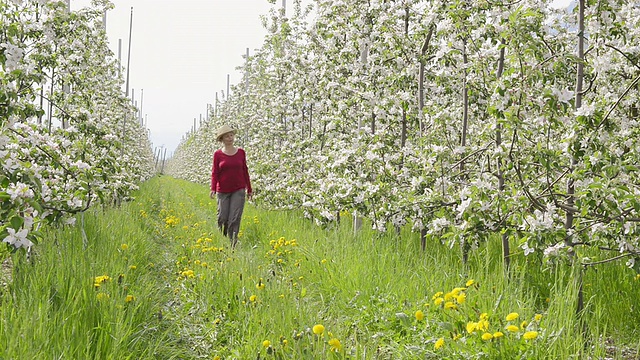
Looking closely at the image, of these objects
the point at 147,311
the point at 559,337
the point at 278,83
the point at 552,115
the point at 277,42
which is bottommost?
the point at 147,311

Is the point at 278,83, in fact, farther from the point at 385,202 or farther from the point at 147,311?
the point at 147,311

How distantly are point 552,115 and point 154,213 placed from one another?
11.9 metres

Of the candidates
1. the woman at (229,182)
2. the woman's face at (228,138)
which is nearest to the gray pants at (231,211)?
the woman at (229,182)

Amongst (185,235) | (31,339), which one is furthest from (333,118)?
(31,339)

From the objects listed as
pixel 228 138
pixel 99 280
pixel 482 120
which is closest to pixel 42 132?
pixel 99 280

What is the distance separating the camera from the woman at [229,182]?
304 inches

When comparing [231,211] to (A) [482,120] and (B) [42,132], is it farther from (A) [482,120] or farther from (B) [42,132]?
(A) [482,120]

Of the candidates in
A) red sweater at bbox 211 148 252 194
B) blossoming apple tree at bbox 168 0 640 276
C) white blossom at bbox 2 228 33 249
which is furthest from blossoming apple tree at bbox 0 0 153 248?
blossoming apple tree at bbox 168 0 640 276

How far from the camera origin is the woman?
773 cm

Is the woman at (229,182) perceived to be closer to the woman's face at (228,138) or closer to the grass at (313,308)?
the woman's face at (228,138)

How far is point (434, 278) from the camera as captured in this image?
4.48 meters

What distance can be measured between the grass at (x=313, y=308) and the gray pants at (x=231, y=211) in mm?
1649

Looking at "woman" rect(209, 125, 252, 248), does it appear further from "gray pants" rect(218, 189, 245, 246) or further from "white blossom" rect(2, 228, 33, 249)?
"white blossom" rect(2, 228, 33, 249)

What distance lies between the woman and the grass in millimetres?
1705
